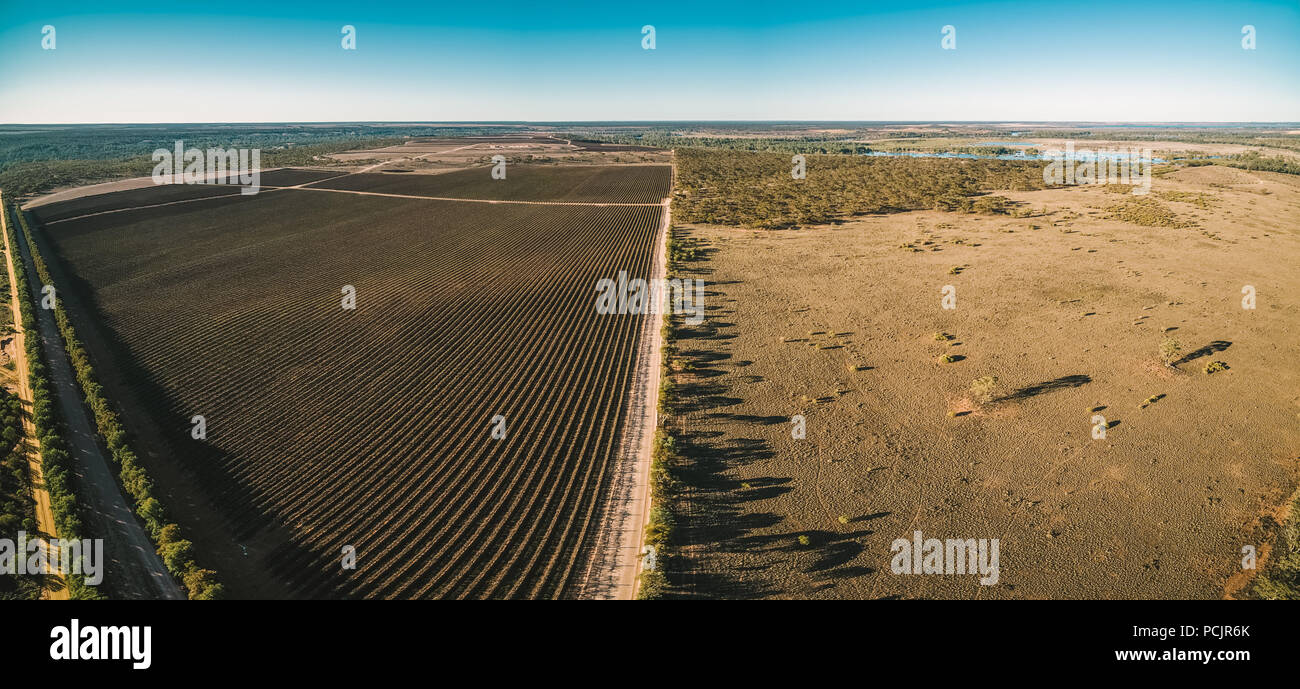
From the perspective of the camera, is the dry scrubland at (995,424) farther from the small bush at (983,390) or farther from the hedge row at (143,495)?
the hedge row at (143,495)

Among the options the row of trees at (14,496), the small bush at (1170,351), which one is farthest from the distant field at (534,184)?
the row of trees at (14,496)

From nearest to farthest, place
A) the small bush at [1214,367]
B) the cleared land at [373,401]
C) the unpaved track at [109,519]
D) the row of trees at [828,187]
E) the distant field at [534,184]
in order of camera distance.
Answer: the unpaved track at [109,519]
the cleared land at [373,401]
the small bush at [1214,367]
the row of trees at [828,187]
the distant field at [534,184]

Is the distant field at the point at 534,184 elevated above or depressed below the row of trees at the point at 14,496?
above

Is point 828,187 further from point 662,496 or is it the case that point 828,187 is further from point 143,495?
point 143,495

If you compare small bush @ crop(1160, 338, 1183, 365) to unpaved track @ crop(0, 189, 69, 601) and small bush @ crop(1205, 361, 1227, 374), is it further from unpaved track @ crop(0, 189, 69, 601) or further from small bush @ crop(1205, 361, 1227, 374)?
unpaved track @ crop(0, 189, 69, 601)

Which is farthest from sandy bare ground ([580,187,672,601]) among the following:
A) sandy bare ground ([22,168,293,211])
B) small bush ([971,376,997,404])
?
sandy bare ground ([22,168,293,211])

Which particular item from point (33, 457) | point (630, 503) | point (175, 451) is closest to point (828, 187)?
point (630, 503)

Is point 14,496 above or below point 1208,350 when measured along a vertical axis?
below
